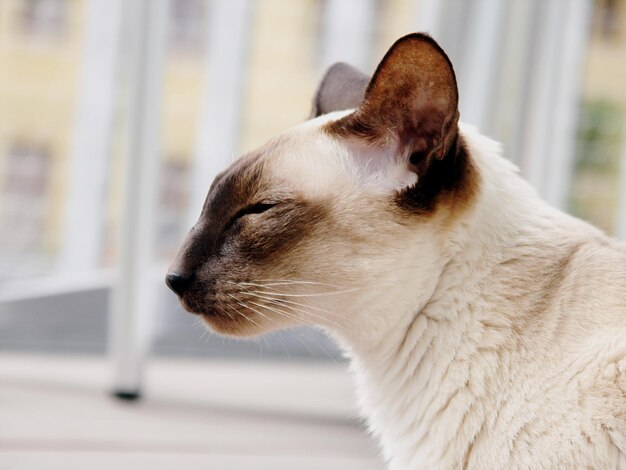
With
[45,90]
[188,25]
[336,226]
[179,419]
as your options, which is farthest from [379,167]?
[45,90]

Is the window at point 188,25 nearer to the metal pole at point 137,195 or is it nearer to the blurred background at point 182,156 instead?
the blurred background at point 182,156

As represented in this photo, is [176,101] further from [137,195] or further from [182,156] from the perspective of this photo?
[137,195]

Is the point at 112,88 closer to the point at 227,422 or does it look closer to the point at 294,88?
the point at 294,88

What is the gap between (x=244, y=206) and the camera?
109 cm

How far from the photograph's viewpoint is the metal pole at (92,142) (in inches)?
116

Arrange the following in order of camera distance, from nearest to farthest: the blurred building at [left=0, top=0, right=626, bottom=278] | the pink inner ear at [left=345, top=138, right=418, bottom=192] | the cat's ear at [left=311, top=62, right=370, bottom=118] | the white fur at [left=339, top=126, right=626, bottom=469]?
the white fur at [left=339, top=126, right=626, bottom=469], the pink inner ear at [left=345, top=138, right=418, bottom=192], the cat's ear at [left=311, top=62, right=370, bottom=118], the blurred building at [left=0, top=0, right=626, bottom=278]

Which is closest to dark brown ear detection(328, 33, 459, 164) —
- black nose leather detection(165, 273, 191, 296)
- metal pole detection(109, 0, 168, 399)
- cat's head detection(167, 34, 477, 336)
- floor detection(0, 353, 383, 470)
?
cat's head detection(167, 34, 477, 336)

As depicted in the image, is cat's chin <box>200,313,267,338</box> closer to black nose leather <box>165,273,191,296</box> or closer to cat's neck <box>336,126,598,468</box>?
black nose leather <box>165,273,191,296</box>

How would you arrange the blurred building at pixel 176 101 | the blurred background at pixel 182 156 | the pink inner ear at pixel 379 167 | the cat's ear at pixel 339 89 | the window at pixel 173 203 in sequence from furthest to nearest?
the window at pixel 173 203 → the blurred building at pixel 176 101 → the blurred background at pixel 182 156 → the cat's ear at pixel 339 89 → the pink inner ear at pixel 379 167

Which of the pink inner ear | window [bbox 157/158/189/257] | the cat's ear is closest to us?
the pink inner ear

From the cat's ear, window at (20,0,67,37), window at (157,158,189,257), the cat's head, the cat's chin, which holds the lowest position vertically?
window at (157,158,189,257)

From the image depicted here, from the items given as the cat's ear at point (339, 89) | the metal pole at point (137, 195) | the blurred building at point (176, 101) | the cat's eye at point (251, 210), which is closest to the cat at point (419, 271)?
the cat's eye at point (251, 210)

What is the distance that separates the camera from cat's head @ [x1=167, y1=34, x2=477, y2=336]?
1.05 meters

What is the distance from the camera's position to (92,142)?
299 centimetres
